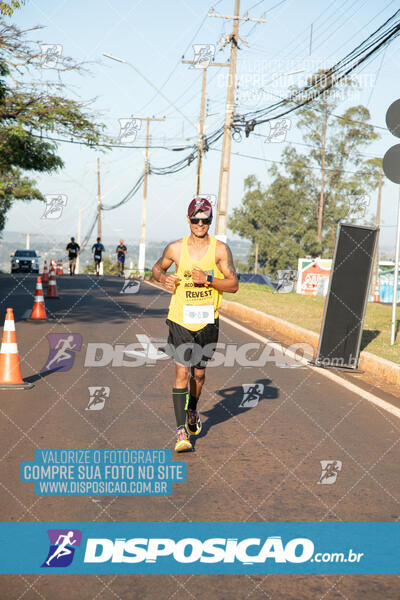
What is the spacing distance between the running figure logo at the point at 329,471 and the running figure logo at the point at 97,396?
260 cm

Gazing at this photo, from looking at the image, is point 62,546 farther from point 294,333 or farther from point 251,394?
point 294,333


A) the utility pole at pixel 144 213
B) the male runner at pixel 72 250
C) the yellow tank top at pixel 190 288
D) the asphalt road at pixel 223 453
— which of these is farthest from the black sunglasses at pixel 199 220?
the utility pole at pixel 144 213

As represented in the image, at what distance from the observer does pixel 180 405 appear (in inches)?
227

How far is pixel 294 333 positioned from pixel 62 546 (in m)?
10.4

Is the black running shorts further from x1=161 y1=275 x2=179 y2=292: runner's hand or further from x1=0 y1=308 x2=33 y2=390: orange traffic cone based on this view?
x1=0 y1=308 x2=33 y2=390: orange traffic cone

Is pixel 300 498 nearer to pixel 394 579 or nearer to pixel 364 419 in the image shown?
pixel 394 579

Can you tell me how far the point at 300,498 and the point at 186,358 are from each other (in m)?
1.56

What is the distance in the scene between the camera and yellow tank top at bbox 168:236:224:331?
5.68 m

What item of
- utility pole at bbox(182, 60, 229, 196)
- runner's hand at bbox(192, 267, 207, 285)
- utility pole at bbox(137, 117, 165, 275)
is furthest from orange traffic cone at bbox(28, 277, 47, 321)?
utility pole at bbox(137, 117, 165, 275)

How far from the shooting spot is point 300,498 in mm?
4762

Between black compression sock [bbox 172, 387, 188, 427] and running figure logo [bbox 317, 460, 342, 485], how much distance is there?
1.13 m

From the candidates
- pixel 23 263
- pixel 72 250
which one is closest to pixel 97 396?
pixel 72 250

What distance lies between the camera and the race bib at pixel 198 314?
5.70m

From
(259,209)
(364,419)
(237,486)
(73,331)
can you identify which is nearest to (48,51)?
(73,331)
